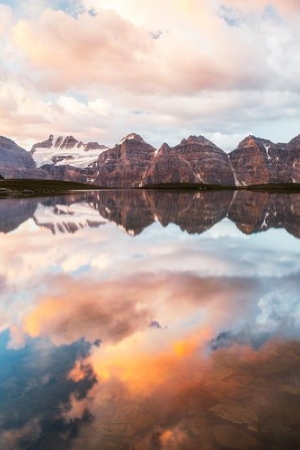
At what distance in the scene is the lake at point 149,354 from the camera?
30.0ft

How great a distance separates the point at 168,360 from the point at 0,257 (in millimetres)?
19633

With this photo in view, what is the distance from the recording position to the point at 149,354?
12867 millimetres

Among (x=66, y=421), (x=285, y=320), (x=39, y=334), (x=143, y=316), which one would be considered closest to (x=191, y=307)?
(x=143, y=316)

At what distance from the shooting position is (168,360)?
12406 mm

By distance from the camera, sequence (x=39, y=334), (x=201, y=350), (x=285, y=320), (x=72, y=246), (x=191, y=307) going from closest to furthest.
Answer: (x=201, y=350), (x=39, y=334), (x=285, y=320), (x=191, y=307), (x=72, y=246)

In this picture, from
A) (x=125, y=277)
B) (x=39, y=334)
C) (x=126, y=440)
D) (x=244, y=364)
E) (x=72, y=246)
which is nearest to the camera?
(x=126, y=440)

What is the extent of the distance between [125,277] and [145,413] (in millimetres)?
13006

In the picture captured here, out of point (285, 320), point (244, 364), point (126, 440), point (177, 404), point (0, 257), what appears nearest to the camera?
point (126, 440)

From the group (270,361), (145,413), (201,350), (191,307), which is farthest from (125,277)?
(145,413)

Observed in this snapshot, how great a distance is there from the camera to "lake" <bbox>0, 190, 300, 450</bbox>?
9148 millimetres

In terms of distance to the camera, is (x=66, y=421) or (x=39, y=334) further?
(x=39, y=334)

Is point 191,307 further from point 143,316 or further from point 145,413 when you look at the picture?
point 145,413

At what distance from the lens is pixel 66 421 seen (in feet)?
31.1

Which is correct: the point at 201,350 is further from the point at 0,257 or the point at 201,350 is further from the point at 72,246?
the point at 72,246
